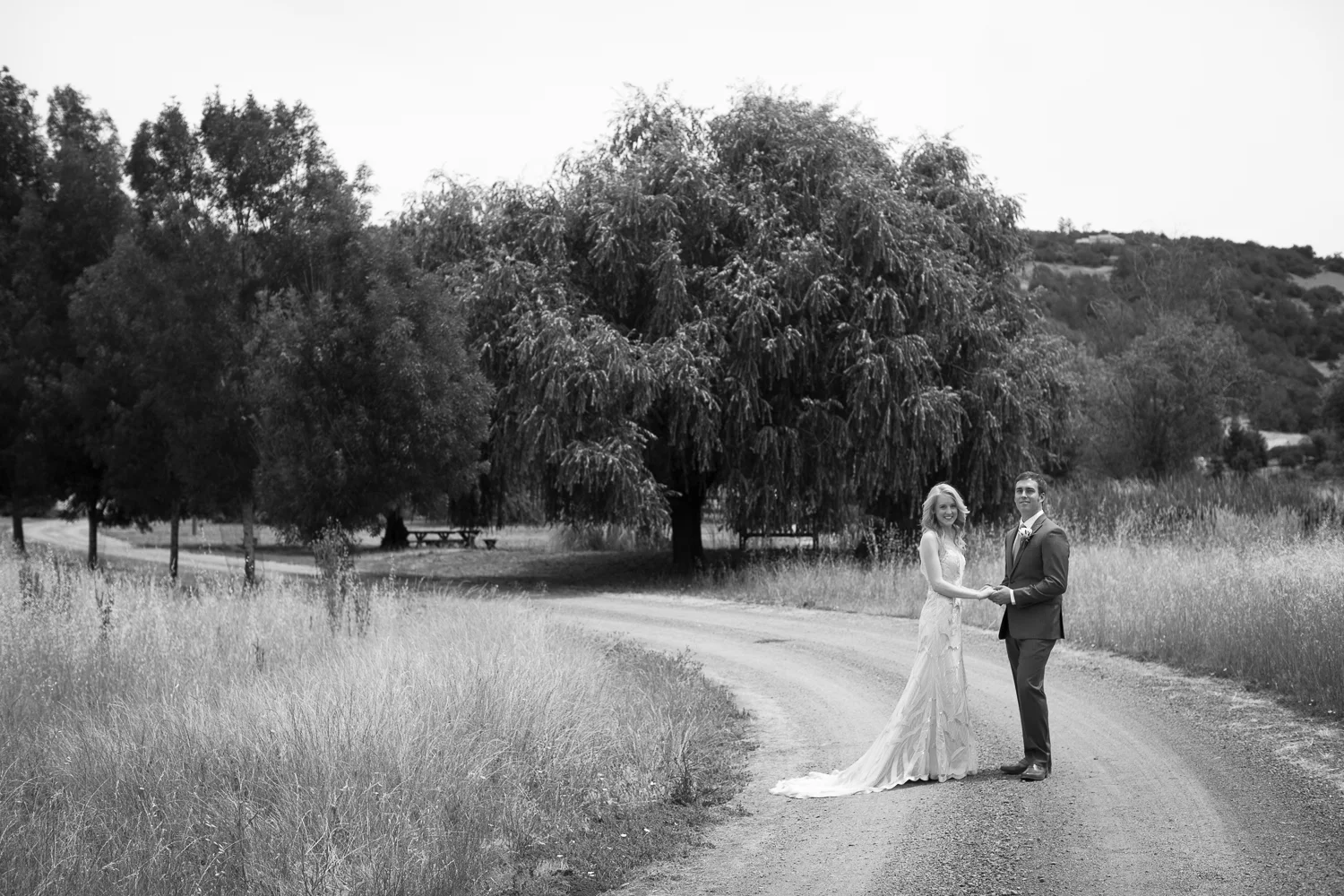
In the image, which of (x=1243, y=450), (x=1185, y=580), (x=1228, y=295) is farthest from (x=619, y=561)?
(x=1228, y=295)

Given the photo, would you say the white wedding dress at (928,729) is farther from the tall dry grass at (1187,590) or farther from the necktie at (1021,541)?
the tall dry grass at (1187,590)

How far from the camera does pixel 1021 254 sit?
30.4 meters

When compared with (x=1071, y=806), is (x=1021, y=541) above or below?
above

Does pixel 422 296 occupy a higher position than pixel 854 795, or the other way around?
pixel 422 296

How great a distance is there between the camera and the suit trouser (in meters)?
8.15

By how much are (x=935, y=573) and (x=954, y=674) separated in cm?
70

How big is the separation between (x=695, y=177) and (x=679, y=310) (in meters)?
3.32

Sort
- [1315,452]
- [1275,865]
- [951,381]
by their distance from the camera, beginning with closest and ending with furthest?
1. [1275,865]
2. [951,381]
3. [1315,452]

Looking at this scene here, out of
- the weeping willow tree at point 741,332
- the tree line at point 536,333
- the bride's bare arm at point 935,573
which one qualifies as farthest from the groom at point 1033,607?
the weeping willow tree at point 741,332

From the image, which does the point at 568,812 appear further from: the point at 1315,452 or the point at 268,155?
the point at 1315,452

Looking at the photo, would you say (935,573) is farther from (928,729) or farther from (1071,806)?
(1071,806)

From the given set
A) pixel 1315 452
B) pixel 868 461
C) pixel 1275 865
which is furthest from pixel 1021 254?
pixel 1315 452

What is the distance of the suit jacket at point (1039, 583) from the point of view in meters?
8.15

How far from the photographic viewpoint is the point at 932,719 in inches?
325
